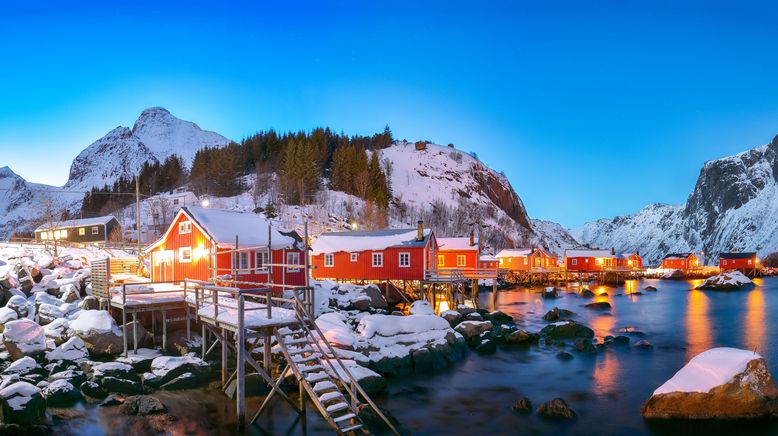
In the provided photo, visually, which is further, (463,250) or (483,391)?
(463,250)

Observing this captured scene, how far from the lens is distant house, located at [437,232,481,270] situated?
64938mm

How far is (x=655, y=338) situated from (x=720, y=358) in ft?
56.8

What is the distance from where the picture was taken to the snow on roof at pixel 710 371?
15.7 m

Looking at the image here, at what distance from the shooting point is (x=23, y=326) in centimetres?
1983

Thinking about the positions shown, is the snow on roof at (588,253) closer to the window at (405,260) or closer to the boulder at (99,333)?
the window at (405,260)

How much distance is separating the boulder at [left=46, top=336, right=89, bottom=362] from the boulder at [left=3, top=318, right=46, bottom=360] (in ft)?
1.87

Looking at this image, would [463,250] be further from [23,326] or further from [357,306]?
[23,326]

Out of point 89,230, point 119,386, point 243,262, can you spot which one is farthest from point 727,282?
point 89,230

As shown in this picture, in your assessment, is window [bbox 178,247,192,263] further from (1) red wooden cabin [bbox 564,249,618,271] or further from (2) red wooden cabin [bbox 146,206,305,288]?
(1) red wooden cabin [bbox 564,249,618,271]

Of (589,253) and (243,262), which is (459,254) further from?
(589,253)

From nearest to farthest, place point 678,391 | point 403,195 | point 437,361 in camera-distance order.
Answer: point 678,391
point 437,361
point 403,195

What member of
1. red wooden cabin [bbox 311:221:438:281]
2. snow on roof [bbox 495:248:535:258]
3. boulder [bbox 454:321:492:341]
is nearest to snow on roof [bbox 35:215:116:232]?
red wooden cabin [bbox 311:221:438:281]

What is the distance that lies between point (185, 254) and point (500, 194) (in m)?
163

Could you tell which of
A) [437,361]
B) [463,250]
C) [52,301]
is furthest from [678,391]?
[463,250]
